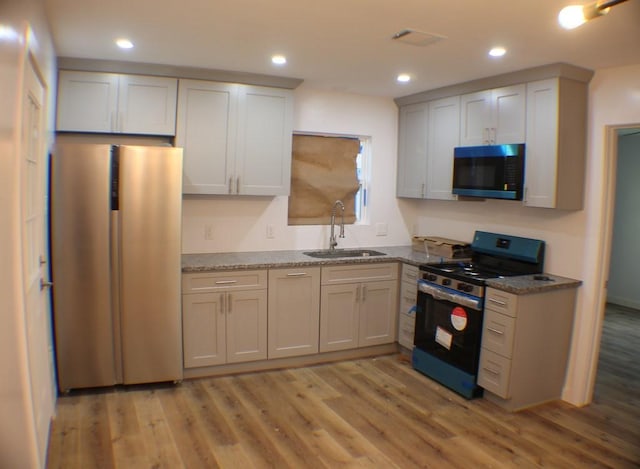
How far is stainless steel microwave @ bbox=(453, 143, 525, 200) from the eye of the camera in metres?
3.62

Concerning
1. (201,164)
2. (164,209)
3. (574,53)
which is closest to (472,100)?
(574,53)

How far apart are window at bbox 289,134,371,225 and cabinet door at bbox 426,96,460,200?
2.20 ft

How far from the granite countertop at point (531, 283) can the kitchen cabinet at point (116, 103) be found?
2.68 m

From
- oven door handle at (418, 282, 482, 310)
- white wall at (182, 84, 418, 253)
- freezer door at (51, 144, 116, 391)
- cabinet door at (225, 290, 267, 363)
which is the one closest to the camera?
freezer door at (51, 144, 116, 391)

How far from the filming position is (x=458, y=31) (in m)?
2.78

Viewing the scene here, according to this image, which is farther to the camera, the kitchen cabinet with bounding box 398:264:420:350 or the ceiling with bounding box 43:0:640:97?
the kitchen cabinet with bounding box 398:264:420:350

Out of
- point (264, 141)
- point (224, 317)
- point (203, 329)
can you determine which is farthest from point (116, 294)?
point (264, 141)

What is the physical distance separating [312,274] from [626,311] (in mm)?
4559

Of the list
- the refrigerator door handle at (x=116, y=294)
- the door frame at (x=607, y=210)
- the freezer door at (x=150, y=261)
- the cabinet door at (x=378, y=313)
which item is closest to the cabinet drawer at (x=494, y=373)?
the door frame at (x=607, y=210)

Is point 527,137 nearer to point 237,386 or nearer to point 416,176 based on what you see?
point 416,176

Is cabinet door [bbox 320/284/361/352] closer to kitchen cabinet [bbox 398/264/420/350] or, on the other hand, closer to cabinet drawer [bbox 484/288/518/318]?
kitchen cabinet [bbox 398/264/420/350]

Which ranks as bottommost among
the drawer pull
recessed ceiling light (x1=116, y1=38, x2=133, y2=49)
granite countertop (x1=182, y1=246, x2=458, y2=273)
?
the drawer pull

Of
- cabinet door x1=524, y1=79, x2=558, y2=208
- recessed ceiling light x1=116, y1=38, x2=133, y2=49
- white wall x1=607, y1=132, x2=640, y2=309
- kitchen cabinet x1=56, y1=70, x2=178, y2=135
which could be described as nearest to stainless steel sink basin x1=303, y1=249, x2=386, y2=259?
cabinet door x1=524, y1=79, x2=558, y2=208

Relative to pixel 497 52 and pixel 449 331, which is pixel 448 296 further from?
pixel 497 52
